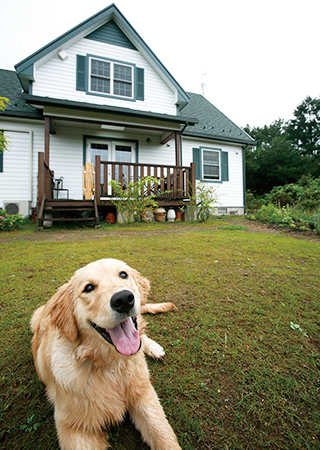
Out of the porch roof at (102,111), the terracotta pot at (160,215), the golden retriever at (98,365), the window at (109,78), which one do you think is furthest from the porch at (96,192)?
the golden retriever at (98,365)

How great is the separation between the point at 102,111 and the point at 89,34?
4107 millimetres

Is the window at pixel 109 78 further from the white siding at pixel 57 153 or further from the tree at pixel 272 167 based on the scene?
the tree at pixel 272 167

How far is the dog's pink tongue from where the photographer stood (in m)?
1.08

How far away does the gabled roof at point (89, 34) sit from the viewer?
801 cm

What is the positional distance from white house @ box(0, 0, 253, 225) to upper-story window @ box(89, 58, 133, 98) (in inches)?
1.7

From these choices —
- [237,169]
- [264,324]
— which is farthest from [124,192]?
[237,169]

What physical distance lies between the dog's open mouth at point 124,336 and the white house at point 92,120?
6.63 metres

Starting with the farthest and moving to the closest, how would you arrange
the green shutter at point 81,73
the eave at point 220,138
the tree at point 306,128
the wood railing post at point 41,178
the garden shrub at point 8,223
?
the tree at point 306,128 < the eave at point 220,138 < the green shutter at point 81,73 < the wood railing post at point 41,178 < the garden shrub at point 8,223

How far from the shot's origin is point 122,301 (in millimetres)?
1038

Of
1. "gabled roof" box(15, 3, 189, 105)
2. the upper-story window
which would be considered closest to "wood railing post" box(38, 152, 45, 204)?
"gabled roof" box(15, 3, 189, 105)

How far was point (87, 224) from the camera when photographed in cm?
746

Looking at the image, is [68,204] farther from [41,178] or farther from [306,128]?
[306,128]

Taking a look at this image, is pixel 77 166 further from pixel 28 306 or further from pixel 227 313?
pixel 227 313

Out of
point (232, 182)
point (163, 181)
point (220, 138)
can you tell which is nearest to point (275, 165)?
point (232, 182)
